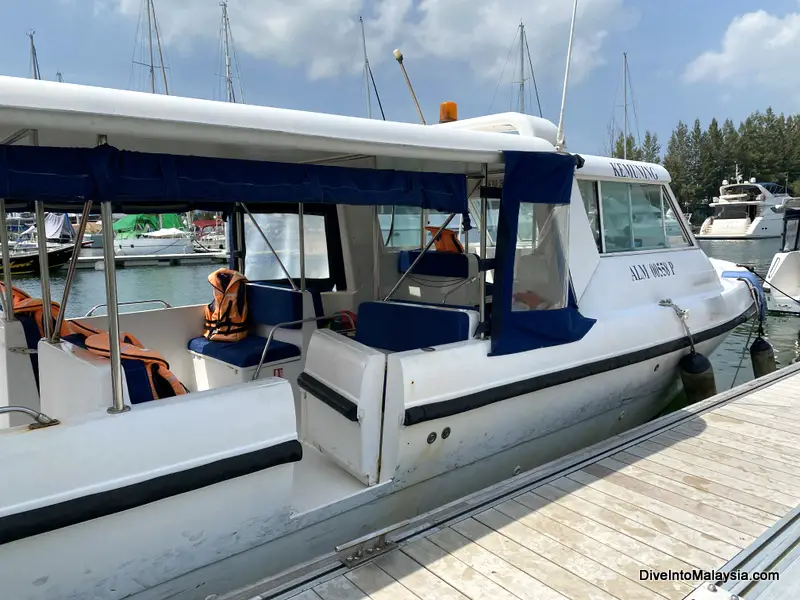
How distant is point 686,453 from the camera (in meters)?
3.99

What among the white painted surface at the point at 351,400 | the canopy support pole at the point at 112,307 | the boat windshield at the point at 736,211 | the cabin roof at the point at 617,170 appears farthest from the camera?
the boat windshield at the point at 736,211

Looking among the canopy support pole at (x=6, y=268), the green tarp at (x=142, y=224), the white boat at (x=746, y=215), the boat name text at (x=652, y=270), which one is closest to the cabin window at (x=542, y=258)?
the boat name text at (x=652, y=270)

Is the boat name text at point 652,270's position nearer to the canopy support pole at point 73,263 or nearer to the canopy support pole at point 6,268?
the canopy support pole at point 73,263

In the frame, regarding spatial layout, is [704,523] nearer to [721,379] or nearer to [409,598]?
[409,598]

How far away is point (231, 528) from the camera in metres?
2.69

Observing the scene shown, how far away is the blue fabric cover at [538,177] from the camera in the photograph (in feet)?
11.3

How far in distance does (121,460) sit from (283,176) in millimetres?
1353

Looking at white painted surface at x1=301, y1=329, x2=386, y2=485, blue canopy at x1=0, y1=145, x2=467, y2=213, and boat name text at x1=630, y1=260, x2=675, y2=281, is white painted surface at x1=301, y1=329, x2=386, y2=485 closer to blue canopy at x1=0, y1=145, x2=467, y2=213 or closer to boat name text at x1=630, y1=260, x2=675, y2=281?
blue canopy at x1=0, y1=145, x2=467, y2=213

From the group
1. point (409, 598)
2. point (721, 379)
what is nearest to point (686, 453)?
point (409, 598)

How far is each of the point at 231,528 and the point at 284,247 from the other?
315 centimetres

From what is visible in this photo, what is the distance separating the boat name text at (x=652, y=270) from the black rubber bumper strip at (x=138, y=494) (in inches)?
127

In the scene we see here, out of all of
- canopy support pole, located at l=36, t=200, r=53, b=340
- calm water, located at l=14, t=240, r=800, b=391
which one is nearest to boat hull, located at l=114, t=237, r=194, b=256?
calm water, located at l=14, t=240, r=800, b=391

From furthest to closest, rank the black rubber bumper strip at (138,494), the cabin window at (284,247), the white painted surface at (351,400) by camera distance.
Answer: the cabin window at (284,247)
the white painted surface at (351,400)
the black rubber bumper strip at (138,494)

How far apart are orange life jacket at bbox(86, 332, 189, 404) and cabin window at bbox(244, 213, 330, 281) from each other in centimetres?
253
